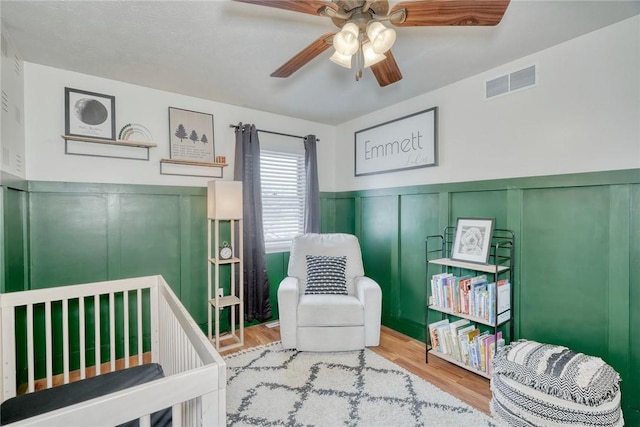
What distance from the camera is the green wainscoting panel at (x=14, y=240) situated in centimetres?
191

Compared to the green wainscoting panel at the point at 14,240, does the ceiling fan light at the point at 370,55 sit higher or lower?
higher

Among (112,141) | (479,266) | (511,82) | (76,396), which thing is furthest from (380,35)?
(112,141)

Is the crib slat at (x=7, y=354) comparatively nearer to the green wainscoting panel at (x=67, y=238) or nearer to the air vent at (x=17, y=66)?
the green wainscoting panel at (x=67, y=238)

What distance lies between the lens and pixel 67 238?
2.50 metres

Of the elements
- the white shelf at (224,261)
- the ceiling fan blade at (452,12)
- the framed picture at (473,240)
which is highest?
the ceiling fan blade at (452,12)

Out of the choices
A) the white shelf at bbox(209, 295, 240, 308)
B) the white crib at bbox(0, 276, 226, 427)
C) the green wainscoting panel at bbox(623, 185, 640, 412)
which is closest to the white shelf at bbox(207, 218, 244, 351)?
the white shelf at bbox(209, 295, 240, 308)

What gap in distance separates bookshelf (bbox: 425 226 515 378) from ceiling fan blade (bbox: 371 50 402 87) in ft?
4.55

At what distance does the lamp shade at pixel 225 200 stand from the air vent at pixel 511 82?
7.56ft

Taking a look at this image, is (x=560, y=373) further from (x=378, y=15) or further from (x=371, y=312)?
(x=378, y=15)

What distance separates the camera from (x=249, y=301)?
10.7ft

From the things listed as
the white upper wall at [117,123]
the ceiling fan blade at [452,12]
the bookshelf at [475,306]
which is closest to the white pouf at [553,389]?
the bookshelf at [475,306]

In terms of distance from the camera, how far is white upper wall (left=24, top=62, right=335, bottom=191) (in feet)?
7.78

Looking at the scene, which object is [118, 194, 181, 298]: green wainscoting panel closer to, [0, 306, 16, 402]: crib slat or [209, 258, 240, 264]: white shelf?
[209, 258, 240, 264]: white shelf

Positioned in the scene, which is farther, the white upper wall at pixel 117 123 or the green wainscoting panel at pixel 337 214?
the green wainscoting panel at pixel 337 214
